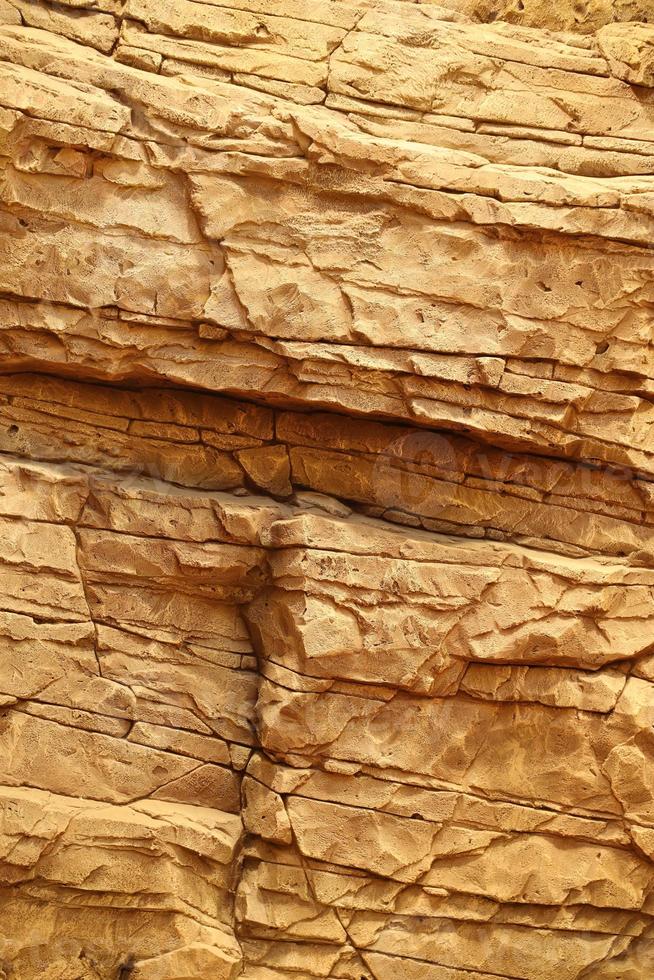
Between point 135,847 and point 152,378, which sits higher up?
point 152,378

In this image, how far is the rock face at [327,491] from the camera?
13.7ft

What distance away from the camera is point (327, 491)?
4586mm

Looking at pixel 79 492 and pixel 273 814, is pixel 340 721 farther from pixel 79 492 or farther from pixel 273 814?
pixel 79 492

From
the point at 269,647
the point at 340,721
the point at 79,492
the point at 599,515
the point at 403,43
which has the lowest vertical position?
the point at 340,721

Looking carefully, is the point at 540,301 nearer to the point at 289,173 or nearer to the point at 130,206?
the point at 289,173

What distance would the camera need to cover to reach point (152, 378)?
14.5 feet

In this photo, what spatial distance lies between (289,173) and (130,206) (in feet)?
2.13

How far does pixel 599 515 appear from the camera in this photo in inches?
177

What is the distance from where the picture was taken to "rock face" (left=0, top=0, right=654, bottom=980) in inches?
165

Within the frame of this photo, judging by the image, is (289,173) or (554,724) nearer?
(289,173)

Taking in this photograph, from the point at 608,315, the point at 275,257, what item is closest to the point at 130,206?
the point at 275,257

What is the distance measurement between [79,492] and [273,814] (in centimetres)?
157

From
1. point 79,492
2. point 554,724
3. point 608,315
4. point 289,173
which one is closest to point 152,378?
point 79,492

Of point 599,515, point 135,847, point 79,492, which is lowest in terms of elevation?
point 135,847
